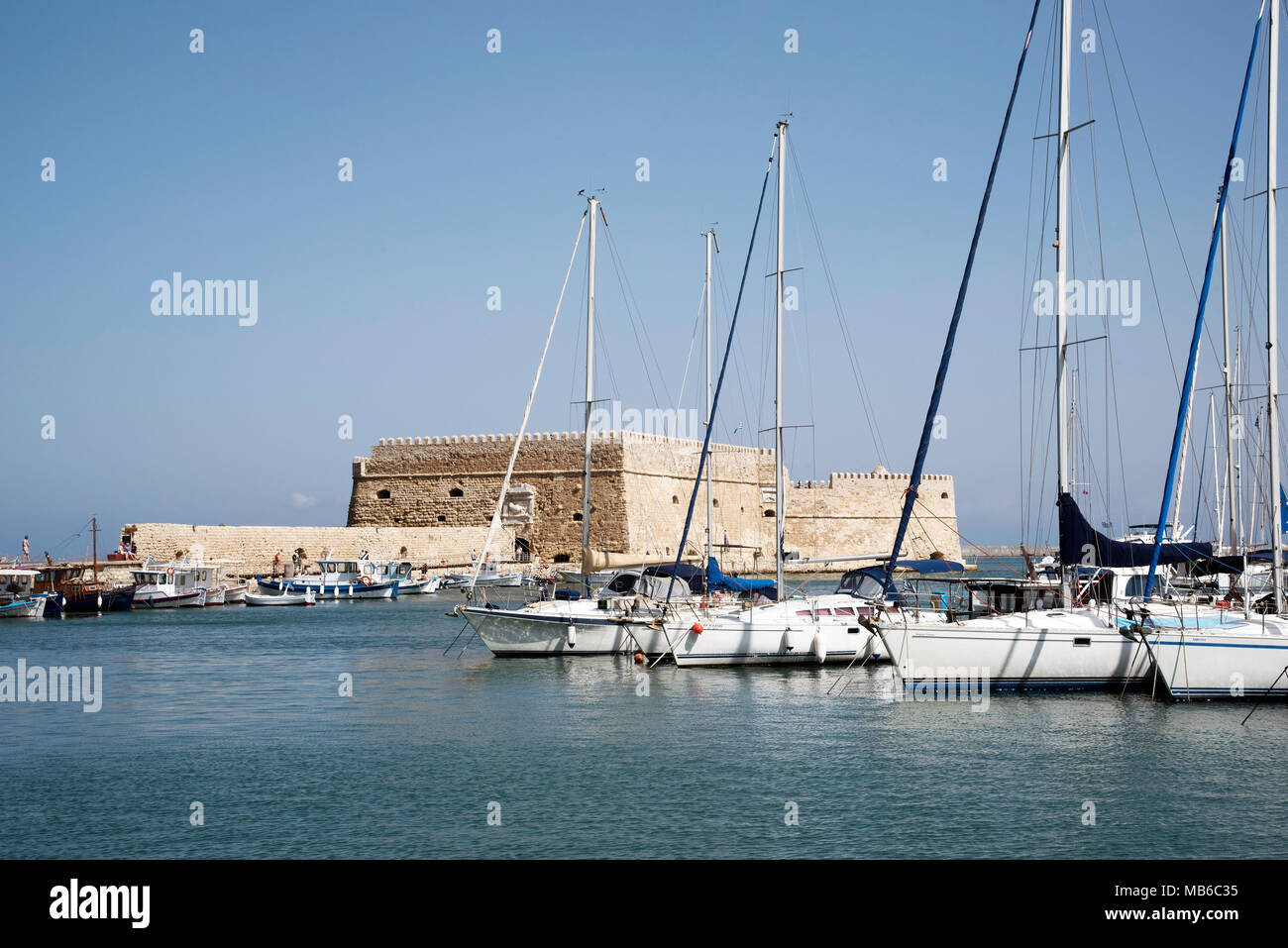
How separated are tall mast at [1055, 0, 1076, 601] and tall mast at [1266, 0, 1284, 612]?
7.31ft

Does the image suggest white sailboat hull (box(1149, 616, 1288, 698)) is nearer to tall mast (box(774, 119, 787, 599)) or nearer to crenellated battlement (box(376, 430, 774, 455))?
tall mast (box(774, 119, 787, 599))

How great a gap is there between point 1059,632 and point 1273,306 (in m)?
4.66

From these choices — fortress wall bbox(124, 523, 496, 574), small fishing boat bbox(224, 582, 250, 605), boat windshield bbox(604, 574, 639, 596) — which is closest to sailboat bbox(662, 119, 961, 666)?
boat windshield bbox(604, 574, 639, 596)

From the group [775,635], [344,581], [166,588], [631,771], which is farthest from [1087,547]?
[344,581]

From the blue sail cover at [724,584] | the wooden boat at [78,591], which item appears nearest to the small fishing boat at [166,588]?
the wooden boat at [78,591]

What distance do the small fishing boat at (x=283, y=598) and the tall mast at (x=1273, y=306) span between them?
2736cm

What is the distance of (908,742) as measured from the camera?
39.5ft

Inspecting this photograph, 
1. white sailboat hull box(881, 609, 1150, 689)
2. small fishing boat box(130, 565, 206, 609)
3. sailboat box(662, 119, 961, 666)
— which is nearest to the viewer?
white sailboat hull box(881, 609, 1150, 689)

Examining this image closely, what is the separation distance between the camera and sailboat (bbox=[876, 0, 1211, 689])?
14031mm

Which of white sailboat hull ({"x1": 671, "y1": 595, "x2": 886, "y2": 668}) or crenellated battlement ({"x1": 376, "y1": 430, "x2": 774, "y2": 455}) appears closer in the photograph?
white sailboat hull ({"x1": 671, "y1": 595, "x2": 886, "y2": 668})
